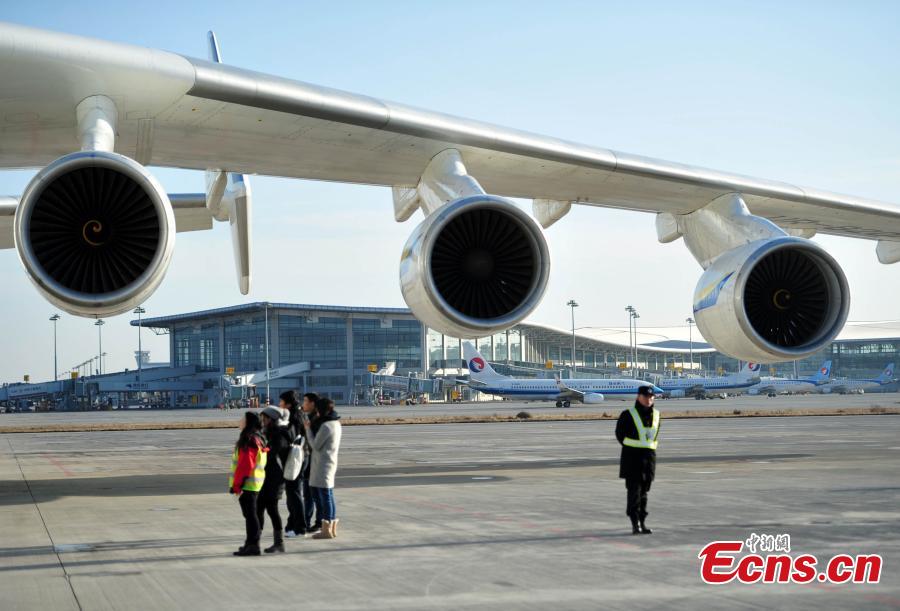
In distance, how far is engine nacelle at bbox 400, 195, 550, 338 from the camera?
11.7m

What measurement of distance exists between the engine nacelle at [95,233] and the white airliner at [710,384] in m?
96.0

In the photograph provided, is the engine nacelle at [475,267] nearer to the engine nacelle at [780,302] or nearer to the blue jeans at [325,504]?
the blue jeans at [325,504]

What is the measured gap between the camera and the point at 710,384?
101 metres

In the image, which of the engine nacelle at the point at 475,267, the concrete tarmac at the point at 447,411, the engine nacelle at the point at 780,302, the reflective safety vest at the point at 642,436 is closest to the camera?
the reflective safety vest at the point at 642,436

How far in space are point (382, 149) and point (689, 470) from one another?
8816 mm

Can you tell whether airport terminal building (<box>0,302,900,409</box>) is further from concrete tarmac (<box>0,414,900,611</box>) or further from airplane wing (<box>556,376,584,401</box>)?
concrete tarmac (<box>0,414,900,611</box>)

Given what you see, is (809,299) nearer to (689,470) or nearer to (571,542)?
(689,470)

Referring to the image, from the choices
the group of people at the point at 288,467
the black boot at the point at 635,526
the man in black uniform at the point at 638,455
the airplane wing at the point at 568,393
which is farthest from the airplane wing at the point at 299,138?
the airplane wing at the point at 568,393

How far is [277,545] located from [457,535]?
187 centimetres

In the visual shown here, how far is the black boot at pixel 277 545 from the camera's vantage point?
9281 mm

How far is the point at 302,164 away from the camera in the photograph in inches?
526

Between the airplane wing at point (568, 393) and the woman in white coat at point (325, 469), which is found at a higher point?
the woman in white coat at point (325, 469)

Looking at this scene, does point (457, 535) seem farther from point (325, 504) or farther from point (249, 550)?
point (249, 550)

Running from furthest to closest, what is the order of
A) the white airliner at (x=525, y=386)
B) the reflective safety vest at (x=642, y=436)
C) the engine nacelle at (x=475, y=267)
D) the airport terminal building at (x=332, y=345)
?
the airport terminal building at (x=332, y=345)
the white airliner at (x=525, y=386)
the engine nacelle at (x=475, y=267)
the reflective safety vest at (x=642, y=436)
